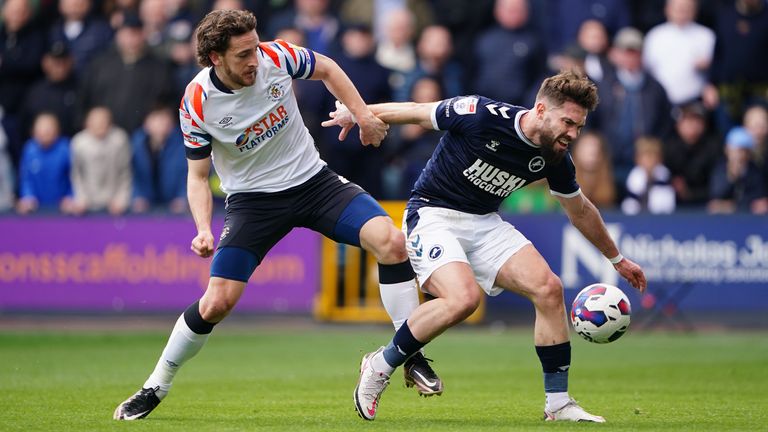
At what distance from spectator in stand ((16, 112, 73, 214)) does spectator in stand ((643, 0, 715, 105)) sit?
845 cm

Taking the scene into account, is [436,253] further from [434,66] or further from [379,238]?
[434,66]

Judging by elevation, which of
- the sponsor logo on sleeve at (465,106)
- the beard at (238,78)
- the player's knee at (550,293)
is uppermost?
the beard at (238,78)

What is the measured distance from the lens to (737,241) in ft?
57.8

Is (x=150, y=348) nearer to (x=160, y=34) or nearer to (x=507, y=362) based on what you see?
(x=507, y=362)

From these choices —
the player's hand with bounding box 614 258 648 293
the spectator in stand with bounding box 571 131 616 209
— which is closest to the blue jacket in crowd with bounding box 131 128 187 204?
the spectator in stand with bounding box 571 131 616 209

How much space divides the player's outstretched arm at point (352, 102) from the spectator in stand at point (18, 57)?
1182 centimetres

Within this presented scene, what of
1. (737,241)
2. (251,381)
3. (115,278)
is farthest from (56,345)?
(737,241)

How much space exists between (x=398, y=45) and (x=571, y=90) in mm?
10800

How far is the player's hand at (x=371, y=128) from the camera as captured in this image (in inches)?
364

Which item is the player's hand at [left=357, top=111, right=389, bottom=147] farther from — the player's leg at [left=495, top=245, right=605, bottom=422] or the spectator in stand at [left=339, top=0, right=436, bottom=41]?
the spectator in stand at [left=339, top=0, right=436, bottom=41]

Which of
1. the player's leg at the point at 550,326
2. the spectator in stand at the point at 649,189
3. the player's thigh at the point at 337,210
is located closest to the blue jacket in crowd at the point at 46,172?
the spectator in stand at the point at 649,189

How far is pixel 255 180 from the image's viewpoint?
9508 mm

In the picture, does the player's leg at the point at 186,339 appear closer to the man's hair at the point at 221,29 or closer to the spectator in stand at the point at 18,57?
the man's hair at the point at 221,29

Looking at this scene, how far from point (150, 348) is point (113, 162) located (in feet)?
13.7
